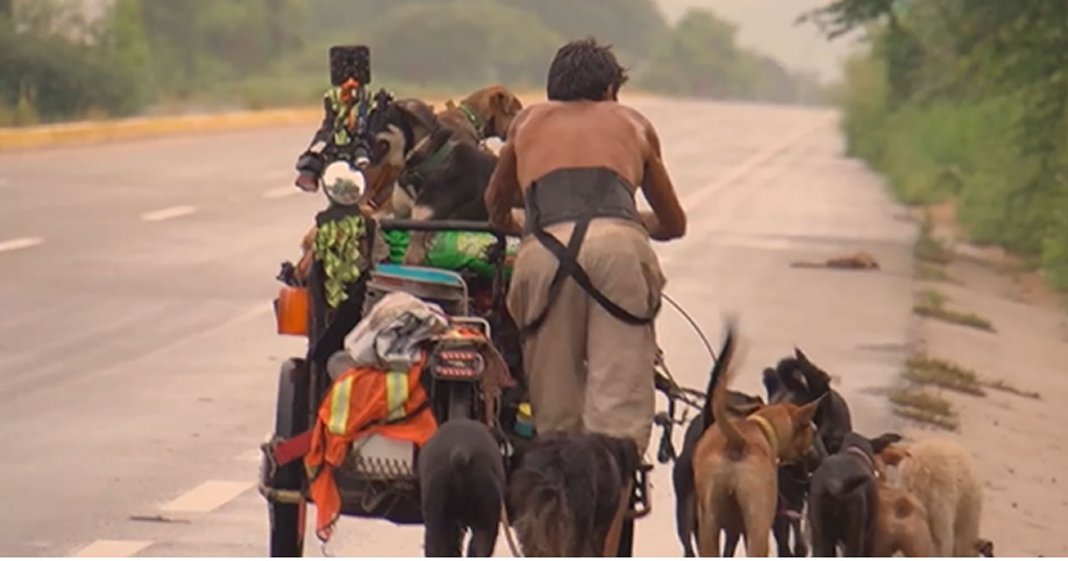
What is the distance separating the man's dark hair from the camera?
8.55m

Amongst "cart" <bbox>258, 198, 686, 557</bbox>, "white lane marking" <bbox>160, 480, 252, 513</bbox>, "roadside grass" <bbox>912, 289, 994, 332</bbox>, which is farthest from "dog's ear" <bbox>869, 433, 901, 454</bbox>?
"roadside grass" <bbox>912, 289, 994, 332</bbox>

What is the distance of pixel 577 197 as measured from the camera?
8430mm

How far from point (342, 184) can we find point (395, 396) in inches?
31.4

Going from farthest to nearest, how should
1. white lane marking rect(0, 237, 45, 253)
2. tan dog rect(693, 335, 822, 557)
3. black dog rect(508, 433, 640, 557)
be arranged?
white lane marking rect(0, 237, 45, 253) → tan dog rect(693, 335, 822, 557) → black dog rect(508, 433, 640, 557)

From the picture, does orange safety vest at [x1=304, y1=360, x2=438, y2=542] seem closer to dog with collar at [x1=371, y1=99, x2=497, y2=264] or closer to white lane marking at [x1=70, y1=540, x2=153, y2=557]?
dog with collar at [x1=371, y1=99, x2=497, y2=264]

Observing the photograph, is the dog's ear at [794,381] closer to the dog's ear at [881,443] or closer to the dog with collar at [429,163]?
the dog's ear at [881,443]

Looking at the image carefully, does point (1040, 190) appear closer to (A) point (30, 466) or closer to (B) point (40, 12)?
(A) point (30, 466)

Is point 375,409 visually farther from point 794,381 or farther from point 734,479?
point 794,381

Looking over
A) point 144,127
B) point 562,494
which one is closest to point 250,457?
point 562,494

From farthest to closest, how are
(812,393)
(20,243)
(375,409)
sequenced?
1. (20,243)
2. (812,393)
3. (375,409)

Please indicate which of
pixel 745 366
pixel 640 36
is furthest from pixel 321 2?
pixel 745 366

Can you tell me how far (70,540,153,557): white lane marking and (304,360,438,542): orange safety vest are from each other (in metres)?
2.31

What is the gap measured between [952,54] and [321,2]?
105586 millimetres

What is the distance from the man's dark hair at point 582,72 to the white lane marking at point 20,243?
601 inches
